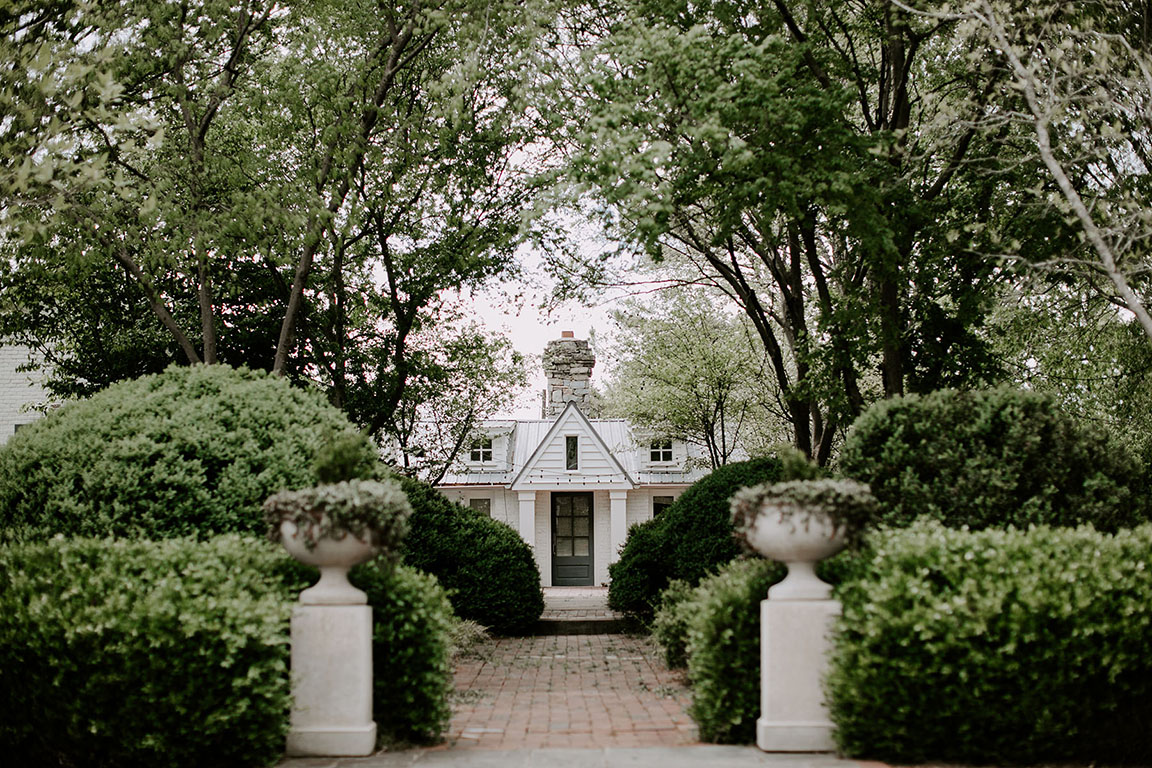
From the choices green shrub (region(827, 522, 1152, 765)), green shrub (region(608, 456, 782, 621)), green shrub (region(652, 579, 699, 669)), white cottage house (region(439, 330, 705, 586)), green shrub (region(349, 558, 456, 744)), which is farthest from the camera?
white cottage house (region(439, 330, 705, 586))

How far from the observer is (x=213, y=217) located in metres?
11.3

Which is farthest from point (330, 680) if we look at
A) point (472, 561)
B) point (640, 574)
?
point (640, 574)

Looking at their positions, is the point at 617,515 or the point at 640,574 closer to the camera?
the point at 640,574

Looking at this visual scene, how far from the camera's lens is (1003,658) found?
480cm

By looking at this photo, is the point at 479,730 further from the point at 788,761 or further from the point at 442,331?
the point at 442,331

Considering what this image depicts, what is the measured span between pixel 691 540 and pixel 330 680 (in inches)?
255

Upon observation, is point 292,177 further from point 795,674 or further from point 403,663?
point 795,674

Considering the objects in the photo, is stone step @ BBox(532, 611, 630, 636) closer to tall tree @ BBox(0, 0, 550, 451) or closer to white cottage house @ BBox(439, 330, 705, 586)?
tall tree @ BBox(0, 0, 550, 451)

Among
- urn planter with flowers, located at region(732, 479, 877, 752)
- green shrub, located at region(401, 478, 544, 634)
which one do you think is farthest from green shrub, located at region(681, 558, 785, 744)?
green shrub, located at region(401, 478, 544, 634)

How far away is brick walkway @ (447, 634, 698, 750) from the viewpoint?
5.94 m

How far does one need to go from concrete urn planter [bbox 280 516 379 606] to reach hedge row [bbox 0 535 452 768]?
23 centimetres

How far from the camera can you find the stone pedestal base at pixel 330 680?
17.4 ft

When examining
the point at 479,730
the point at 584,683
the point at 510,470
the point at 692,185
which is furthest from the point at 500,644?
the point at 510,470

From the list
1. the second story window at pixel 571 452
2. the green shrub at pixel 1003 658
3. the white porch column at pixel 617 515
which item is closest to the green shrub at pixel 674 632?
the green shrub at pixel 1003 658
